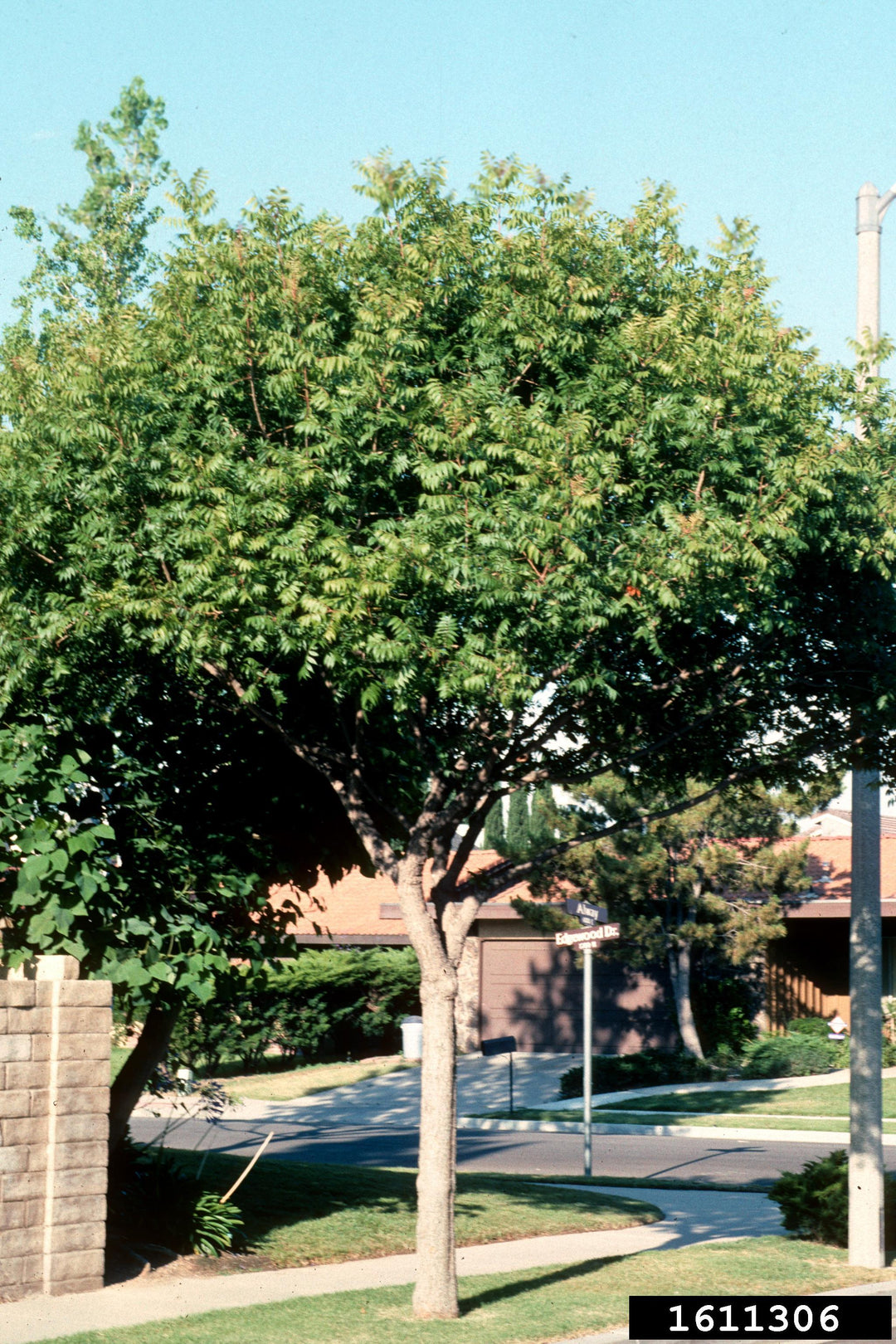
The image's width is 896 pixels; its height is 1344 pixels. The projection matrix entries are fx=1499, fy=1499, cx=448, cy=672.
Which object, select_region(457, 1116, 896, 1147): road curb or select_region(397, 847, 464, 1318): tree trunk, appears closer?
select_region(397, 847, 464, 1318): tree trunk

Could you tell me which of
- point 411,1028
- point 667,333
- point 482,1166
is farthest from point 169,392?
point 411,1028

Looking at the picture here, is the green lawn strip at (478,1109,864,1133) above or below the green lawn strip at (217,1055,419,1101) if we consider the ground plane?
above

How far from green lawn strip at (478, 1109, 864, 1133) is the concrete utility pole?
11357 mm

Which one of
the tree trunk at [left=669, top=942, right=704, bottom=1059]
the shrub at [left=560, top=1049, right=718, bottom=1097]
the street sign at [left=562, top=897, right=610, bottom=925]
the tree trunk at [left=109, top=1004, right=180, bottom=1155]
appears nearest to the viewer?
the tree trunk at [left=109, top=1004, right=180, bottom=1155]

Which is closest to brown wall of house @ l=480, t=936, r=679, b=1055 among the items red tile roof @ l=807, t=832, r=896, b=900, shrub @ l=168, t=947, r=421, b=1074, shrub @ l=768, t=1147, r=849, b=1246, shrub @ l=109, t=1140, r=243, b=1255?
shrub @ l=168, t=947, r=421, b=1074

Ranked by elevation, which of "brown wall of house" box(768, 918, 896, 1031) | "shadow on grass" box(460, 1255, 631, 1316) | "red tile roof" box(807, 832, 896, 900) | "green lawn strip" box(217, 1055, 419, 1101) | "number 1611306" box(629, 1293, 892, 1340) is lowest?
"green lawn strip" box(217, 1055, 419, 1101)

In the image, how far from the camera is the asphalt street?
20219mm

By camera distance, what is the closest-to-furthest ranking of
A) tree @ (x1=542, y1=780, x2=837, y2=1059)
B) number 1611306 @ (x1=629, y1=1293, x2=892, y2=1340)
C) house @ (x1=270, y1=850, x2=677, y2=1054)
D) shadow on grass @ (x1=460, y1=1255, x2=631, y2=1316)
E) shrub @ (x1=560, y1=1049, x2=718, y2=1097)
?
number 1611306 @ (x1=629, y1=1293, x2=892, y2=1340) < shadow on grass @ (x1=460, y1=1255, x2=631, y2=1316) < tree @ (x1=542, y1=780, x2=837, y2=1059) < shrub @ (x1=560, y1=1049, x2=718, y2=1097) < house @ (x1=270, y1=850, x2=677, y2=1054)

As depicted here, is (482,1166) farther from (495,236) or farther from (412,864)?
(495,236)

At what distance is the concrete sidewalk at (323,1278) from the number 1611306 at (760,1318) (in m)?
2.30

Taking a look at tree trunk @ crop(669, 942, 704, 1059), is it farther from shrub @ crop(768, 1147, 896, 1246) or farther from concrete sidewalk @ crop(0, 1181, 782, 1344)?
shrub @ crop(768, 1147, 896, 1246)

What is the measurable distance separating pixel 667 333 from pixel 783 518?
5.21 feet

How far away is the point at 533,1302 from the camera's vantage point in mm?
10727

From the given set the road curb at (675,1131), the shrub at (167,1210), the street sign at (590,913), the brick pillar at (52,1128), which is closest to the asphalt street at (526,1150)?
the road curb at (675,1131)
